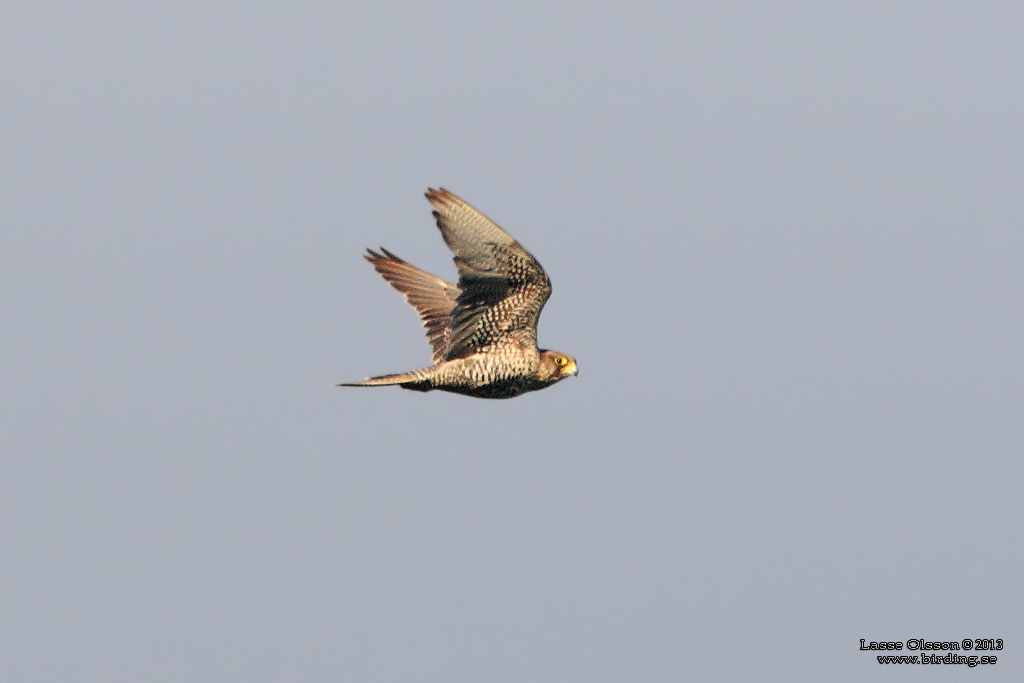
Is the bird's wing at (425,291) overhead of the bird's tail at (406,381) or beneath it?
overhead

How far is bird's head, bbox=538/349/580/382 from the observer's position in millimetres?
14195

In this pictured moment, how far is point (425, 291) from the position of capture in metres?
16.3

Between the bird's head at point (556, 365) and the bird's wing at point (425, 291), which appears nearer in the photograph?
the bird's head at point (556, 365)

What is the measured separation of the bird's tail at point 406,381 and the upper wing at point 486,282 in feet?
1.14

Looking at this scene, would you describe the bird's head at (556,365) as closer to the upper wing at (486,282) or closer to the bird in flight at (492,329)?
the bird in flight at (492,329)

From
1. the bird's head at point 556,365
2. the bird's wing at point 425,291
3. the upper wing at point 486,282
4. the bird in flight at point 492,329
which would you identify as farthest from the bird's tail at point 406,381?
the bird's wing at point 425,291

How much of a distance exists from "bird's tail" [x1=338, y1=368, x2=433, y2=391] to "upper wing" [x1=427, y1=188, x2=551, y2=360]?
13.6 inches

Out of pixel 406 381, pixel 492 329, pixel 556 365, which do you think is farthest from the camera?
pixel 556 365

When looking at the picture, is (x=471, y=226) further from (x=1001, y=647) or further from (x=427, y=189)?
(x=1001, y=647)

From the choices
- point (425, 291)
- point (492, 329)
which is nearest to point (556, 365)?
point (492, 329)

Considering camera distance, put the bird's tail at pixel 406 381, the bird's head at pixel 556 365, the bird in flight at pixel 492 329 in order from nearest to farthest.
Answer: the bird in flight at pixel 492 329 → the bird's tail at pixel 406 381 → the bird's head at pixel 556 365

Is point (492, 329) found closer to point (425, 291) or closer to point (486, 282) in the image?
point (486, 282)

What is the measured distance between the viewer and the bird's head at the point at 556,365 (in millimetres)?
14195

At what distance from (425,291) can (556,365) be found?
8.53 ft
